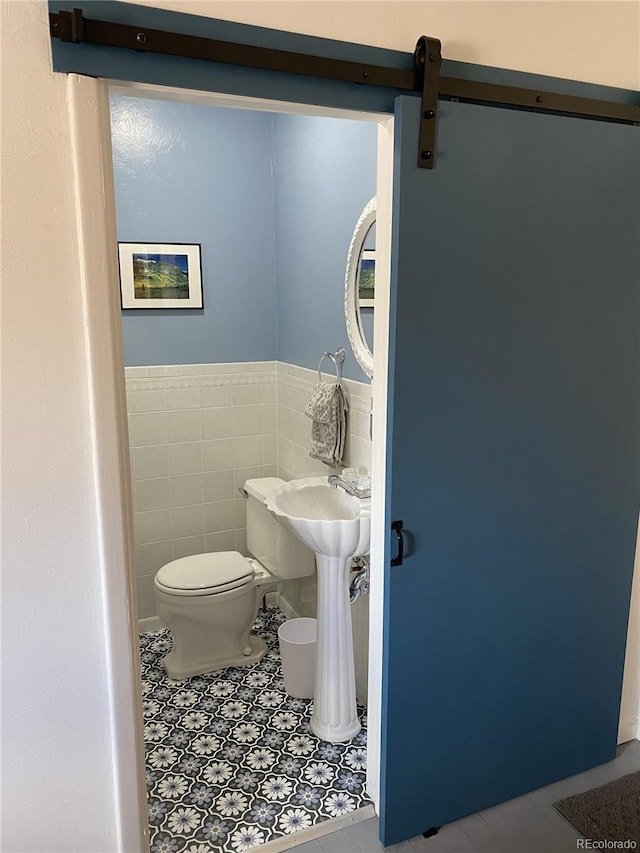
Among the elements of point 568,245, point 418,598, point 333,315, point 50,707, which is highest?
point 568,245

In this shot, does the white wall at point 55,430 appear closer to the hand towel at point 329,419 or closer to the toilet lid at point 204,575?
the toilet lid at point 204,575

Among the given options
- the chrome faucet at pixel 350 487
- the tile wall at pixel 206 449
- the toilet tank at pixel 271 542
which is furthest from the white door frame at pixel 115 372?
the tile wall at pixel 206 449

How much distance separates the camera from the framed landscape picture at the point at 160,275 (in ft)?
9.60

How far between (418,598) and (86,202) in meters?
1.29

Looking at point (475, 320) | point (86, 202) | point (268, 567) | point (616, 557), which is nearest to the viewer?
point (86, 202)

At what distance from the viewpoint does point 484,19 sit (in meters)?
1.59

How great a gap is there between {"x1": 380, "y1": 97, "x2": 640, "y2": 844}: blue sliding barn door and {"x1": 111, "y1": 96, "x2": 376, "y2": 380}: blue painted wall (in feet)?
2.94

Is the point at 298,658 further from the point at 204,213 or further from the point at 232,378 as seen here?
the point at 204,213

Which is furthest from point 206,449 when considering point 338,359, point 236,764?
point 236,764

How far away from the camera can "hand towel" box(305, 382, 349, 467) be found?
8.38ft

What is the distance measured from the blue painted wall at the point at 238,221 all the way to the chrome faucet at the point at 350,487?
43 centimetres

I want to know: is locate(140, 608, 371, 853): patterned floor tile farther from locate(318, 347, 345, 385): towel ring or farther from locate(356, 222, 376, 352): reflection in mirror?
locate(356, 222, 376, 352): reflection in mirror

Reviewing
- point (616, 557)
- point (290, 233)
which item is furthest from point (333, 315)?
point (616, 557)

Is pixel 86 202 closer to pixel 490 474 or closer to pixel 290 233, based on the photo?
pixel 490 474
